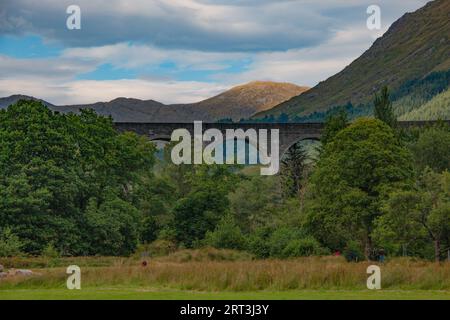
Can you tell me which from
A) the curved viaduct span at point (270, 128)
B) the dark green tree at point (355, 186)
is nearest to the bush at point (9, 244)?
the dark green tree at point (355, 186)

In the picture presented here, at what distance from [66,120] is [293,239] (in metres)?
17.4

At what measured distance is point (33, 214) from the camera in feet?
167

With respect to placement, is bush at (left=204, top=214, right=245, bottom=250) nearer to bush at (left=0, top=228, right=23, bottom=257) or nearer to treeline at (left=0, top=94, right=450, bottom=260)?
treeline at (left=0, top=94, right=450, bottom=260)

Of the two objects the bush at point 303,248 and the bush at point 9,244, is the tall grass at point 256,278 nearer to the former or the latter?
the bush at point 9,244

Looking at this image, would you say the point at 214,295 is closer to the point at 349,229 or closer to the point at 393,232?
the point at 393,232

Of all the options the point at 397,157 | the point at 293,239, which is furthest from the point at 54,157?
the point at 397,157

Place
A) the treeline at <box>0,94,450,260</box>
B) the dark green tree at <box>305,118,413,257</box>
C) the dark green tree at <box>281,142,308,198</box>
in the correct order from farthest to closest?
the dark green tree at <box>281,142,308,198</box>, the dark green tree at <box>305,118,413,257</box>, the treeline at <box>0,94,450,260</box>

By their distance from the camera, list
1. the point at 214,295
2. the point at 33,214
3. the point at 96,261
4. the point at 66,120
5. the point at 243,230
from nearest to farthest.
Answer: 1. the point at 214,295
2. the point at 96,261
3. the point at 33,214
4. the point at 66,120
5. the point at 243,230

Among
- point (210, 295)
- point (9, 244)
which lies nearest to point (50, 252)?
point (9, 244)

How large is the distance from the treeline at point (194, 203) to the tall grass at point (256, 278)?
17.7 metres

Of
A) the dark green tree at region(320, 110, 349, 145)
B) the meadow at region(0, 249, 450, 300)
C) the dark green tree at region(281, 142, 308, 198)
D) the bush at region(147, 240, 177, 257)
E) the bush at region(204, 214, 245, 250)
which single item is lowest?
the bush at region(147, 240, 177, 257)

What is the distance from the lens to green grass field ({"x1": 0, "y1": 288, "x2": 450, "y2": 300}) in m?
21.5

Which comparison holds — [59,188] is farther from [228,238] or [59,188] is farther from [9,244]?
[228,238]

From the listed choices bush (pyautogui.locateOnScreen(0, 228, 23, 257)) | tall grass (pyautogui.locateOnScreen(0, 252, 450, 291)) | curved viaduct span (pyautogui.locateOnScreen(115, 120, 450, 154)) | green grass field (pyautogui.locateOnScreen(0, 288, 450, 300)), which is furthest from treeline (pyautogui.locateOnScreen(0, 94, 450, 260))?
curved viaduct span (pyautogui.locateOnScreen(115, 120, 450, 154))
